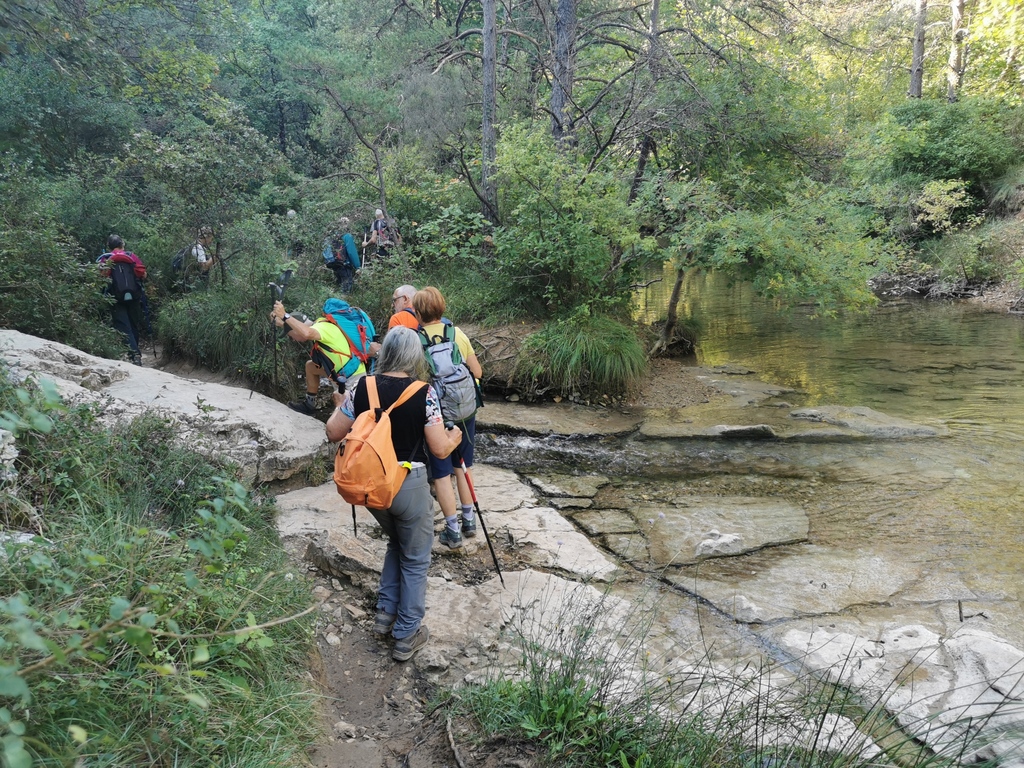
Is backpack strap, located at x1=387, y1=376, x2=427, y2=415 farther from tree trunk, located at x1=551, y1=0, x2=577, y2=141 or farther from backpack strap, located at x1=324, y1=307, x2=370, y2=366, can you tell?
tree trunk, located at x1=551, y1=0, x2=577, y2=141

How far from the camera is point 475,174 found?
12977 mm

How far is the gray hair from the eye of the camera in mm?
3371

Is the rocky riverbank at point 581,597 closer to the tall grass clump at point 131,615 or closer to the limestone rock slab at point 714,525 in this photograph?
the limestone rock slab at point 714,525

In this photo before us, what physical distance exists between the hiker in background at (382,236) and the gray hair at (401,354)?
7410mm

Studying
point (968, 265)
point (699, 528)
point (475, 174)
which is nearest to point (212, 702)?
point (699, 528)

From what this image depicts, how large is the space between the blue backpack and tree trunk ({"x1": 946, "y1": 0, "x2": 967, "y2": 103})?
68.7 feet

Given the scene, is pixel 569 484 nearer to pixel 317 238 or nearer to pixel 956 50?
pixel 317 238

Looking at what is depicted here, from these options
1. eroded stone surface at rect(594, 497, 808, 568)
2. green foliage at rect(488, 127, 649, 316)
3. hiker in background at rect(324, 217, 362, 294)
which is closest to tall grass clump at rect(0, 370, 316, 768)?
eroded stone surface at rect(594, 497, 808, 568)

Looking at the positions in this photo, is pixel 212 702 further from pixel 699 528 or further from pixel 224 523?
pixel 699 528

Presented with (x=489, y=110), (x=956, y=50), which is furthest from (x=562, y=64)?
(x=956, y=50)

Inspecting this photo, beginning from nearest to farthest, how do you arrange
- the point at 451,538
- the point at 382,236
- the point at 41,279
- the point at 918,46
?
the point at 451,538 → the point at 41,279 → the point at 382,236 → the point at 918,46

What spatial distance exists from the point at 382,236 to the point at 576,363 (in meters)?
4.25

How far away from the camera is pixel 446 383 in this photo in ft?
14.7

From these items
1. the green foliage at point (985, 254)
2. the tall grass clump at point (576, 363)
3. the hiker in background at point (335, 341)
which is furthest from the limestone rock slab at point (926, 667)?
the green foliage at point (985, 254)
